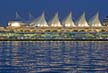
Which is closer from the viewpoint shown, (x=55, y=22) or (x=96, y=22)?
(x=96, y=22)

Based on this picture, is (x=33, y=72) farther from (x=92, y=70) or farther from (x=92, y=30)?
(x=92, y=30)

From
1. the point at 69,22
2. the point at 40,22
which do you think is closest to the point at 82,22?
the point at 69,22

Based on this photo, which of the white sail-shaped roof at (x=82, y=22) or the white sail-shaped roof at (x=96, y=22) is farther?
the white sail-shaped roof at (x=96, y=22)

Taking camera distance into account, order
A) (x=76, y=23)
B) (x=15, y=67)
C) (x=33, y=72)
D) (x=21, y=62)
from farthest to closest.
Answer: (x=76, y=23), (x=21, y=62), (x=15, y=67), (x=33, y=72)

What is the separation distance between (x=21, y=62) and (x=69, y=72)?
459 centimetres

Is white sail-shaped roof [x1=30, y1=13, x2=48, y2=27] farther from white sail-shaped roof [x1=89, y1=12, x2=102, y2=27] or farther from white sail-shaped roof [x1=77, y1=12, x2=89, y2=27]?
white sail-shaped roof [x1=89, y1=12, x2=102, y2=27]

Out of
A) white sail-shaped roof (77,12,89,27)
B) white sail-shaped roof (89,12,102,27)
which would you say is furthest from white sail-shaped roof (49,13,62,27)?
white sail-shaped roof (89,12,102,27)

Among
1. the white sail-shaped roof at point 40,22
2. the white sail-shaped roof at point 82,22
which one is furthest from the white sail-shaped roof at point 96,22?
the white sail-shaped roof at point 40,22

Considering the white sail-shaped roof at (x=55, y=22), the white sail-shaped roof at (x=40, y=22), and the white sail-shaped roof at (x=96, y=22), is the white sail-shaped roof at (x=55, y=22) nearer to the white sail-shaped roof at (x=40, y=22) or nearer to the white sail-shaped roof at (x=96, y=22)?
the white sail-shaped roof at (x=40, y=22)

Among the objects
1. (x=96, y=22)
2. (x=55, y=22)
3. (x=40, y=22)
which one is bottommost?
(x=96, y=22)

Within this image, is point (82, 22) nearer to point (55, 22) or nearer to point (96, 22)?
point (96, 22)

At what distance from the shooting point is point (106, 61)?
22328 millimetres

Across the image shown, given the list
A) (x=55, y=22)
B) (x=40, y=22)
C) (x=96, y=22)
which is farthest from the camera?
(x=40, y=22)

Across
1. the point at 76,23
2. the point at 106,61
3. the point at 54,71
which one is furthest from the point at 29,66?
the point at 76,23
